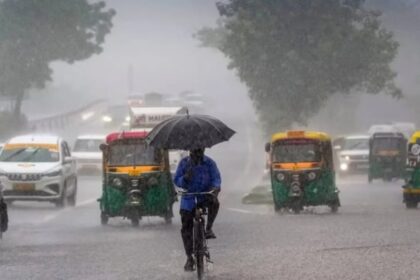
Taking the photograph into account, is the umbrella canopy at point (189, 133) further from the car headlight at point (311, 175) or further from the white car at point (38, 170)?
the white car at point (38, 170)

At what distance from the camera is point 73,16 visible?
78.9 metres

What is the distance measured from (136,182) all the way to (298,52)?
3465 cm

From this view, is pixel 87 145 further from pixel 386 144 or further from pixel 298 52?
pixel 298 52

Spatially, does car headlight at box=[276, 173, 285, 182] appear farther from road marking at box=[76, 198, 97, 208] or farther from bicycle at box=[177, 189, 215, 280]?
bicycle at box=[177, 189, 215, 280]

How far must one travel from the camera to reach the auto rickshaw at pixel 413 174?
3036 cm

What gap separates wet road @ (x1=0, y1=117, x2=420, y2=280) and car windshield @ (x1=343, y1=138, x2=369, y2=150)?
887 inches

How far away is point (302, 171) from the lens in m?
29.5

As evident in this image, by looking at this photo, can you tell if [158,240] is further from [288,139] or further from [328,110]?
[328,110]

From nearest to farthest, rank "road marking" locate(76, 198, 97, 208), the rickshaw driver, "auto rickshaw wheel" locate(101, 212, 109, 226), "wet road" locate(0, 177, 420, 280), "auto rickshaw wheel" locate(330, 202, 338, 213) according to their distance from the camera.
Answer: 1. the rickshaw driver
2. "wet road" locate(0, 177, 420, 280)
3. "auto rickshaw wheel" locate(101, 212, 109, 226)
4. "auto rickshaw wheel" locate(330, 202, 338, 213)
5. "road marking" locate(76, 198, 97, 208)

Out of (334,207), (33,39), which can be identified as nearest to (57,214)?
(334,207)

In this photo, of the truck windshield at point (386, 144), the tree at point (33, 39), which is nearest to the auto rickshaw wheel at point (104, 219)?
the truck windshield at point (386, 144)

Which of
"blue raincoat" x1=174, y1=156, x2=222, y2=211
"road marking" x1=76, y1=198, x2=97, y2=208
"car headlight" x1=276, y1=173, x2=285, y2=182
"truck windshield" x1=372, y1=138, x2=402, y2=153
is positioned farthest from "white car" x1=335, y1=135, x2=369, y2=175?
"blue raincoat" x1=174, y1=156, x2=222, y2=211

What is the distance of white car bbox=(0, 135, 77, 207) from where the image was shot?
31.9m

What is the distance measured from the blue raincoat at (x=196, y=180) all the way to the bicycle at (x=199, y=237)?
2.7 inches
